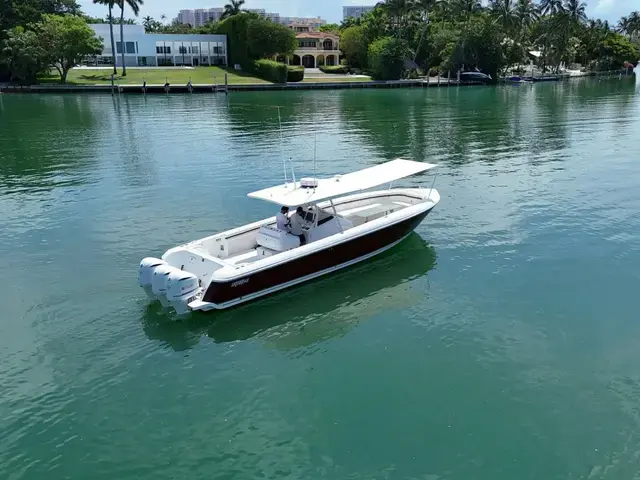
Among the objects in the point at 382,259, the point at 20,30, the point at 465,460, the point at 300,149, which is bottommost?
the point at 465,460

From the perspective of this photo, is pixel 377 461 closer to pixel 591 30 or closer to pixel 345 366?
pixel 345 366

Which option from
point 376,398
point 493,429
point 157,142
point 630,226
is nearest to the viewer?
point 493,429

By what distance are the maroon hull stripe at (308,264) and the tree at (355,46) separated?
4125 inches

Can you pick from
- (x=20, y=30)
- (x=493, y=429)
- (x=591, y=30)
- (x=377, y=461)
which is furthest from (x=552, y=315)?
(x=591, y=30)

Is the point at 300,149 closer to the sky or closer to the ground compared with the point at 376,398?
closer to the sky

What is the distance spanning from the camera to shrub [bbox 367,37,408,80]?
103938 mm

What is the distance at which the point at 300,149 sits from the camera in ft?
132

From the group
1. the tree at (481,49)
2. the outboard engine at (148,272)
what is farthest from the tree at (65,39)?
the outboard engine at (148,272)

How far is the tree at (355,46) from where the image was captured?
11769 cm

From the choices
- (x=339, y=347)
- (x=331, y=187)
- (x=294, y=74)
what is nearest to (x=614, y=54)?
(x=294, y=74)

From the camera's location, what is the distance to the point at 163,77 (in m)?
99.1

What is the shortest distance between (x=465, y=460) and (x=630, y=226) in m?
15.9

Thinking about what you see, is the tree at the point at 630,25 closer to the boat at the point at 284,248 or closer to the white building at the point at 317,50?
the white building at the point at 317,50

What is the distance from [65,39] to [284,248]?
85.8 metres
